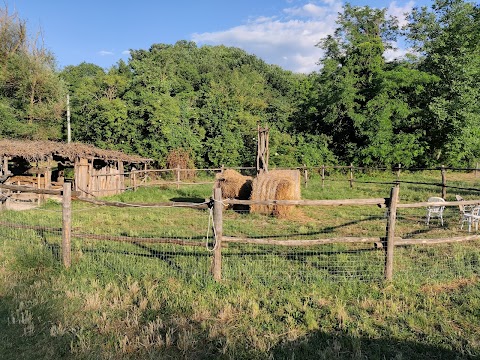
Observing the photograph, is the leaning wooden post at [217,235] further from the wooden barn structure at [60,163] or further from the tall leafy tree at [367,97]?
the tall leafy tree at [367,97]

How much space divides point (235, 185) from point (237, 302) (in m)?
8.76

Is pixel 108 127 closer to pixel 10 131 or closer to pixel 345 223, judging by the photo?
pixel 10 131

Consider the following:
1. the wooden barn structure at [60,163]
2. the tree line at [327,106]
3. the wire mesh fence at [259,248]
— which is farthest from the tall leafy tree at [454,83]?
the wooden barn structure at [60,163]

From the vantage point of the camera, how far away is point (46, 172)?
1639 cm

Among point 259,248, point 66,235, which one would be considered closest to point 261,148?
point 259,248

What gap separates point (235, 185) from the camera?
13.3 metres

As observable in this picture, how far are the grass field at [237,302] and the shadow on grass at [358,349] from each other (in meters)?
0.01

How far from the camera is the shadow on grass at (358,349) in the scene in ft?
11.7

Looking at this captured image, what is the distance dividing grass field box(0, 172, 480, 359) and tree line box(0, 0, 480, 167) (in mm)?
19311

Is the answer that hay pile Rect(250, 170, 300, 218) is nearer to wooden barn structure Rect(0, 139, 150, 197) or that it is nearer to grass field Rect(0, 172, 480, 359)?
grass field Rect(0, 172, 480, 359)

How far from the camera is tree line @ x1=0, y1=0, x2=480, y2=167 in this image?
81.6 ft

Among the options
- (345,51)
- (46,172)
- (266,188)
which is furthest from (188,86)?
(266,188)

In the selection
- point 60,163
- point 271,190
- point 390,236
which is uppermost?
point 60,163

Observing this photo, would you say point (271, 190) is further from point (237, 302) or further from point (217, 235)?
point (237, 302)
